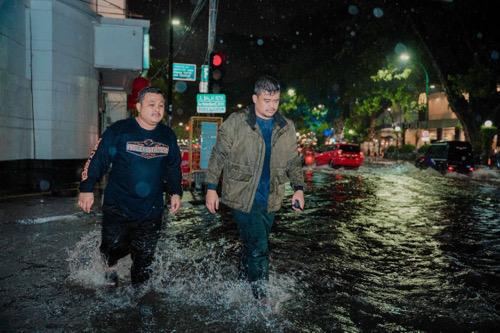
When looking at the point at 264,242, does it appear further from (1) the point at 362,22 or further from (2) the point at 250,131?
(1) the point at 362,22

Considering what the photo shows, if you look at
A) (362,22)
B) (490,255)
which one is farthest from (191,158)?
(362,22)

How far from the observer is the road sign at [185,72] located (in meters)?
24.0

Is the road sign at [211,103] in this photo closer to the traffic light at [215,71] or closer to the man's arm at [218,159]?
the traffic light at [215,71]

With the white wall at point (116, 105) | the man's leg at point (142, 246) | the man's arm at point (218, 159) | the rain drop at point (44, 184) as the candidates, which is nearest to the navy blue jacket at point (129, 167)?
the man's leg at point (142, 246)

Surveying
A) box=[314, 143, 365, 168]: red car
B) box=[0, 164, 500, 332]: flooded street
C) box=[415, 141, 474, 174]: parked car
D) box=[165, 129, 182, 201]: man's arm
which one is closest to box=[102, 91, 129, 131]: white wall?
box=[314, 143, 365, 168]: red car

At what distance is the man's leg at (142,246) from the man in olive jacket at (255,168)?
0.62 meters

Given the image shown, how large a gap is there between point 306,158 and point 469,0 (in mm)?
14683

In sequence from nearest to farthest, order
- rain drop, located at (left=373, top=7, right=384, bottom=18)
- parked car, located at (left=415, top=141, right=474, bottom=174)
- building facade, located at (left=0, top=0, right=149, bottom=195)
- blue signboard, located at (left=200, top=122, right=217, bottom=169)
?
building facade, located at (left=0, top=0, right=149, bottom=195) < blue signboard, located at (left=200, top=122, right=217, bottom=169) < parked car, located at (left=415, top=141, right=474, bottom=174) < rain drop, located at (left=373, top=7, right=384, bottom=18)

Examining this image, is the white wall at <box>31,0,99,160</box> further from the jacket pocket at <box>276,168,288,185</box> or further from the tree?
the tree

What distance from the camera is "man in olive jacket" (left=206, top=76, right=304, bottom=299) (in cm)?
413

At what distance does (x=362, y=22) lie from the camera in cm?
2872

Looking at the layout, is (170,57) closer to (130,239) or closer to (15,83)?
(15,83)

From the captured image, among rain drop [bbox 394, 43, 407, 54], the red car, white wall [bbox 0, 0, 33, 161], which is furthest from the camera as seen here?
rain drop [bbox 394, 43, 407, 54]

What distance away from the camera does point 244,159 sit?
4141 millimetres
